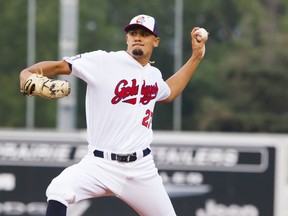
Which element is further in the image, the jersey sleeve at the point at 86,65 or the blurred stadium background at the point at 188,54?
the blurred stadium background at the point at 188,54

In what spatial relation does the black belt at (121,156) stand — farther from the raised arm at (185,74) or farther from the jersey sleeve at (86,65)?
the raised arm at (185,74)

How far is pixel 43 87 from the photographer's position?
5.84 meters

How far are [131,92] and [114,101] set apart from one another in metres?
0.14

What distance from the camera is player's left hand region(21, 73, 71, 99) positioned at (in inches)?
230

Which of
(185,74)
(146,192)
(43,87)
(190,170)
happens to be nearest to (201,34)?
(185,74)

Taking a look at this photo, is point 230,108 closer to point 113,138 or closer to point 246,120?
point 246,120

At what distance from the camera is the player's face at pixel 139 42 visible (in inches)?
253

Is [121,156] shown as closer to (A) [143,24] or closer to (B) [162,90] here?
(B) [162,90]

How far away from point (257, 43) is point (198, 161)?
3337 centimetres

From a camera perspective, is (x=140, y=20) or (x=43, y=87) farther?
(x=140, y=20)

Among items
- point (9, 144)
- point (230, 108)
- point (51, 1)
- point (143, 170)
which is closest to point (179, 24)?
point (230, 108)

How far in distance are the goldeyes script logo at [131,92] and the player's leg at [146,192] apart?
0.41 meters

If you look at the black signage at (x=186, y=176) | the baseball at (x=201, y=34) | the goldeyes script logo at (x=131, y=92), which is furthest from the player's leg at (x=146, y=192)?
the black signage at (x=186, y=176)

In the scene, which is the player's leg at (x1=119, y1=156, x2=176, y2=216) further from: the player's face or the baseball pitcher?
the player's face
